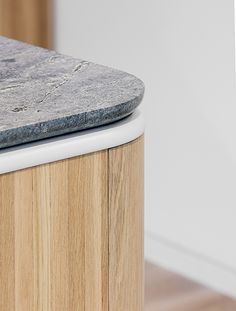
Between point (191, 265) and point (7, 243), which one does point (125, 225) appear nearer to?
point (7, 243)

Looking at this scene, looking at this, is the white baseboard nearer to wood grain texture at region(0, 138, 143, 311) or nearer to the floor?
the floor

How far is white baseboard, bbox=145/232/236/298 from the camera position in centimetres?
304

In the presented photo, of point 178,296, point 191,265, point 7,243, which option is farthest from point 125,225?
point 191,265

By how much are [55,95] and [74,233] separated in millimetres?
193

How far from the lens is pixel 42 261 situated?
1228 millimetres

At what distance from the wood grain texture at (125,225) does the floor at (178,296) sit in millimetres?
1585

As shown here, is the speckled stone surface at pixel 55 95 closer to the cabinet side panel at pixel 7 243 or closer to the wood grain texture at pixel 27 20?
the cabinet side panel at pixel 7 243

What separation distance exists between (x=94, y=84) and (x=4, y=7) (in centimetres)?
217

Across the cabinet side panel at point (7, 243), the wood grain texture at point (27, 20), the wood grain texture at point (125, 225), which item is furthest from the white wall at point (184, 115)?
the cabinet side panel at point (7, 243)

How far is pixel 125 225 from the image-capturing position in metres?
1.30

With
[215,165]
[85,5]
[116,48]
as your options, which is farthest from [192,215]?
[85,5]

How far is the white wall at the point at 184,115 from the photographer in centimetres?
289

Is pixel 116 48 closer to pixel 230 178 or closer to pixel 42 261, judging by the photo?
pixel 230 178

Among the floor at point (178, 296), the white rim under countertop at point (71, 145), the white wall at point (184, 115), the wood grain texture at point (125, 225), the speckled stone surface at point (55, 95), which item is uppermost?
the speckled stone surface at point (55, 95)
